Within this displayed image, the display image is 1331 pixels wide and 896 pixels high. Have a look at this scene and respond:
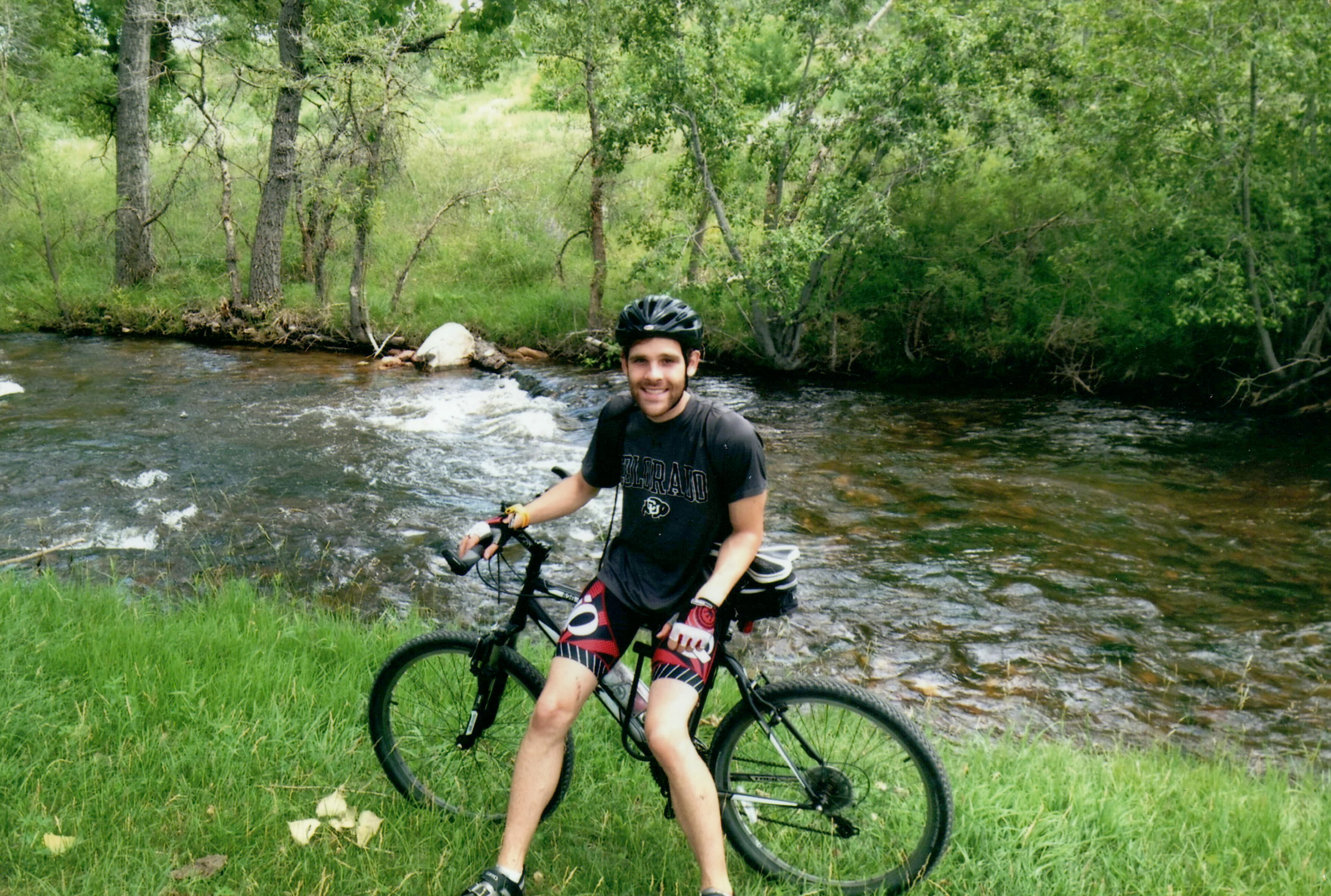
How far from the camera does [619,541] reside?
10.9ft

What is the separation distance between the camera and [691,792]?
2852mm

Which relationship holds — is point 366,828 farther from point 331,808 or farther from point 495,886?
point 495,886

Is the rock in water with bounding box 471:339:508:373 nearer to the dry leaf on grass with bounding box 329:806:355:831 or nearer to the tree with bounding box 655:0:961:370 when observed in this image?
the tree with bounding box 655:0:961:370

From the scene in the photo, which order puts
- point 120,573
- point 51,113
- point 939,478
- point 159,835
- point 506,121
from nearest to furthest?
point 159,835 → point 120,573 → point 939,478 → point 51,113 → point 506,121

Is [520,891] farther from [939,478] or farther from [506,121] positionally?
[506,121]

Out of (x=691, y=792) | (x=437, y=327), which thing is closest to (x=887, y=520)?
(x=691, y=792)

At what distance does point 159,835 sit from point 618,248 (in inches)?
680

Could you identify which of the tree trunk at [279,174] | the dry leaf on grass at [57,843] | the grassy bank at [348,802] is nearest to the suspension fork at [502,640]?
the grassy bank at [348,802]

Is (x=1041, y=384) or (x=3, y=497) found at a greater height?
(x=1041, y=384)

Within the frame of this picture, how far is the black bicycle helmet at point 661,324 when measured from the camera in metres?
3.12

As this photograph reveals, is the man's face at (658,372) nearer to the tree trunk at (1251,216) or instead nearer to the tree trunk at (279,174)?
the tree trunk at (1251,216)

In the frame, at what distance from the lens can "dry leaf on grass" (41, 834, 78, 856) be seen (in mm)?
3092

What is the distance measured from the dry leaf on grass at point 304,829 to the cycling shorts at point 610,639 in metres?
1.06

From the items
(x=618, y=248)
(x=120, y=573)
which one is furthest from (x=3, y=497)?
(x=618, y=248)
